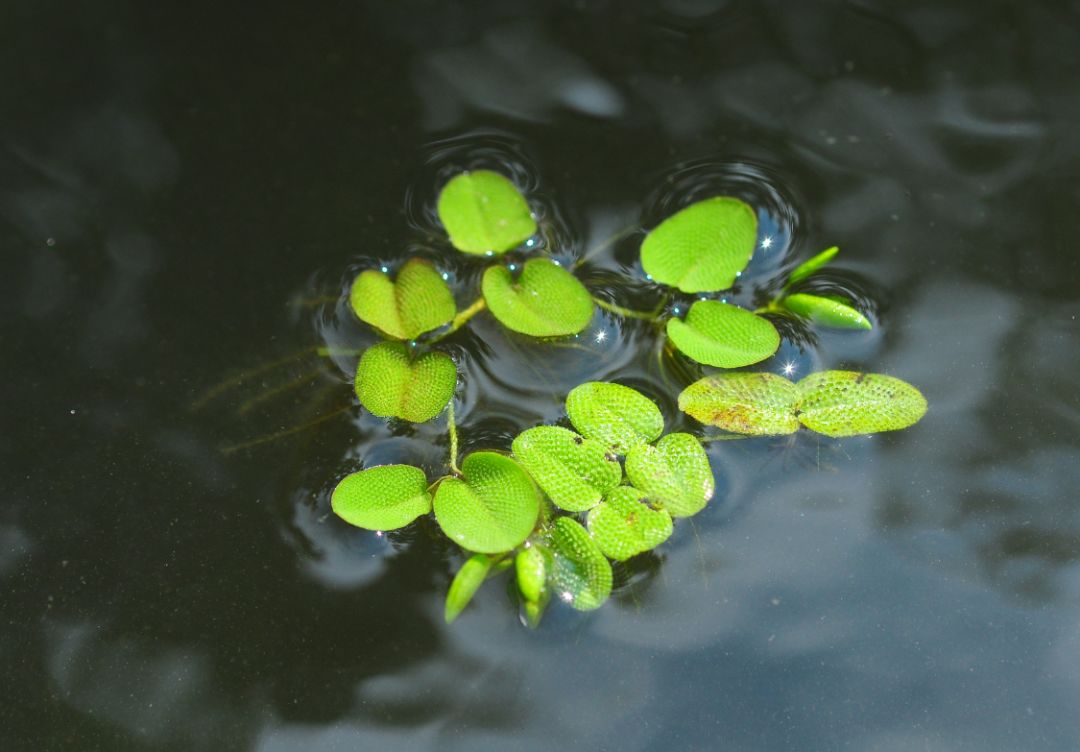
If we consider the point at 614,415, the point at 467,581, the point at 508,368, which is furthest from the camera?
the point at 508,368

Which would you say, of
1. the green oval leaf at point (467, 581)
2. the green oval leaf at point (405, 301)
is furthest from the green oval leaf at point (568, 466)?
the green oval leaf at point (405, 301)

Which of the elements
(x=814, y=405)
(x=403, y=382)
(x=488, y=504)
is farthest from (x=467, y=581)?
(x=814, y=405)

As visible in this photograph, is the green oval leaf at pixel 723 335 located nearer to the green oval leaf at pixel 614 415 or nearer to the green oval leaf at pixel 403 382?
the green oval leaf at pixel 614 415

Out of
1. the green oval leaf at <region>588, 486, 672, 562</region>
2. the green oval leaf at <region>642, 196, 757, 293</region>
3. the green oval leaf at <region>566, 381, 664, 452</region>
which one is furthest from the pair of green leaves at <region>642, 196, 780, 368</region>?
the green oval leaf at <region>588, 486, 672, 562</region>

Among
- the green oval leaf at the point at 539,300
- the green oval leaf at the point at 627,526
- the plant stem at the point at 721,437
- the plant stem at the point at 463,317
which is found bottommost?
the green oval leaf at the point at 627,526

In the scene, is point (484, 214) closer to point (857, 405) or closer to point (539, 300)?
point (539, 300)

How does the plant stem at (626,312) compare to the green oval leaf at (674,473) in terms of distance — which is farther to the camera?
the plant stem at (626,312)

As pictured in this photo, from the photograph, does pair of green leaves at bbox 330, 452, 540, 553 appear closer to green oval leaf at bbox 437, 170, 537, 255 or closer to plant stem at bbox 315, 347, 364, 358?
plant stem at bbox 315, 347, 364, 358

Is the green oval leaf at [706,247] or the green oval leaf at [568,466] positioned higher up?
the green oval leaf at [706,247]
